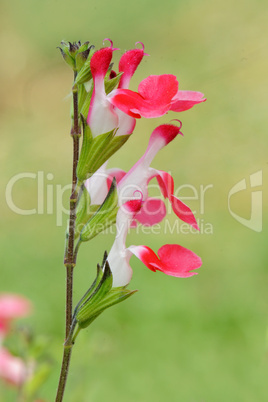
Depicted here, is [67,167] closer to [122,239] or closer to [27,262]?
[27,262]

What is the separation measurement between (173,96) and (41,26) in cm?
330

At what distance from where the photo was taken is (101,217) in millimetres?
554

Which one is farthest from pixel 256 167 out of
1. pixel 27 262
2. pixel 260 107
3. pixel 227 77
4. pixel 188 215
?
pixel 188 215

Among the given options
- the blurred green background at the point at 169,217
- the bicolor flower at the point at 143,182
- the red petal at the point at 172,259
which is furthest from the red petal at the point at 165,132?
the blurred green background at the point at 169,217

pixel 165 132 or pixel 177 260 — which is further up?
pixel 165 132

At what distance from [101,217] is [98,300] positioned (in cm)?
7

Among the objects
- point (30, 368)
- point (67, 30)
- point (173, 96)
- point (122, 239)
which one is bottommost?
point (30, 368)

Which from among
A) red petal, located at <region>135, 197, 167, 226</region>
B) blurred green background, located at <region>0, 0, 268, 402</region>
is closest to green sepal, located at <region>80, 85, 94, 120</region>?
red petal, located at <region>135, 197, 167, 226</region>

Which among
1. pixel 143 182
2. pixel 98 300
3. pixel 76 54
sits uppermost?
pixel 76 54

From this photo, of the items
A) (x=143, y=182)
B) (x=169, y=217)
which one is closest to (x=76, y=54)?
(x=143, y=182)

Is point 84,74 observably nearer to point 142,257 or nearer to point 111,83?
point 111,83

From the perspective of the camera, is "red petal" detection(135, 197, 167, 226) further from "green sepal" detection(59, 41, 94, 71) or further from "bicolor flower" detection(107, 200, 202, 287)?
"green sepal" detection(59, 41, 94, 71)

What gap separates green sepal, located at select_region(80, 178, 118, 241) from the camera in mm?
548

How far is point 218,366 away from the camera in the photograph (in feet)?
6.01
